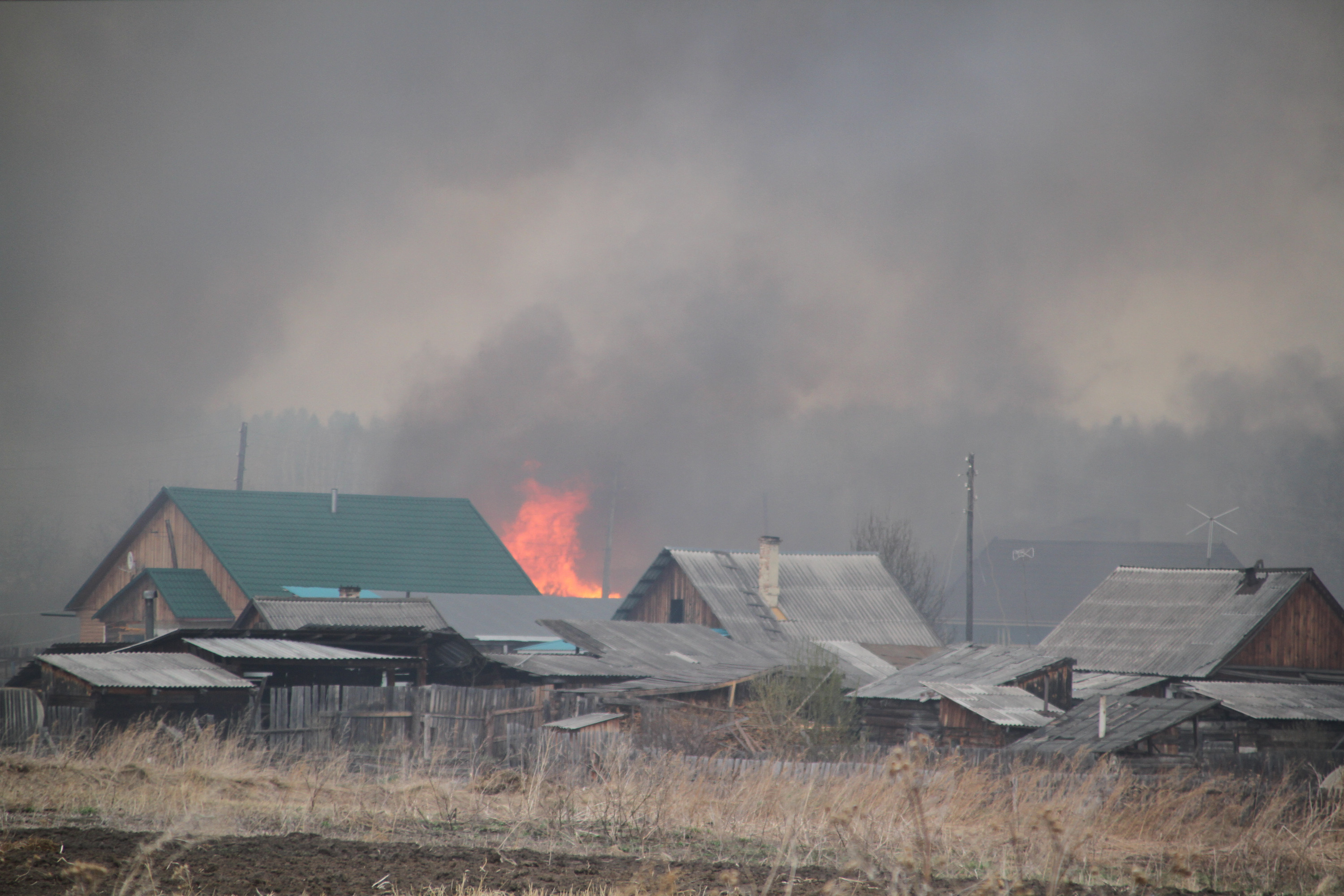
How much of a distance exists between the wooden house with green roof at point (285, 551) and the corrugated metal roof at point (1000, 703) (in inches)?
841

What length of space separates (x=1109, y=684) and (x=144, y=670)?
23.7 meters

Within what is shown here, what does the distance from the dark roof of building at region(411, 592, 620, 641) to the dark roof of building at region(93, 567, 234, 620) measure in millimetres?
6999

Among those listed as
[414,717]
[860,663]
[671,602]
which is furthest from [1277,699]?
[671,602]

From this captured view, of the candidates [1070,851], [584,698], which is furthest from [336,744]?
[1070,851]

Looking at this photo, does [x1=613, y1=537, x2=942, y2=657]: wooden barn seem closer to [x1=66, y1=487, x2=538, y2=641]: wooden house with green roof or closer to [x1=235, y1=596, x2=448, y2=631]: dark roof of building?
[x1=66, y1=487, x2=538, y2=641]: wooden house with green roof

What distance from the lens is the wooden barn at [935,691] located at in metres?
29.1

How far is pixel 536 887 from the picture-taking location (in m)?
8.91

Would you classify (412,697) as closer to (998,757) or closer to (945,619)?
(998,757)

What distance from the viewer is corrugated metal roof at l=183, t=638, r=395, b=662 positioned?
23.2 m

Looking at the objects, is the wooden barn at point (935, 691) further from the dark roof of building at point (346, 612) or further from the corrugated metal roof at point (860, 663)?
the dark roof of building at point (346, 612)

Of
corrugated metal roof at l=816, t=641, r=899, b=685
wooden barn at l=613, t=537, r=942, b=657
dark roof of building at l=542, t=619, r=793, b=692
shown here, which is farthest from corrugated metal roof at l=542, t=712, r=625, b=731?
wooden barn at l=613, t=537, r=942, b=657

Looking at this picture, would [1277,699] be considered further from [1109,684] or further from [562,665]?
[562,665]

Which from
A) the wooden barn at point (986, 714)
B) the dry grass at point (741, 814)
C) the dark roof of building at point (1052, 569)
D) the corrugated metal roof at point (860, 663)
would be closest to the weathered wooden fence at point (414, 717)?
the dry grass at point (741, 814)

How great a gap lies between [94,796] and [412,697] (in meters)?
11.3
